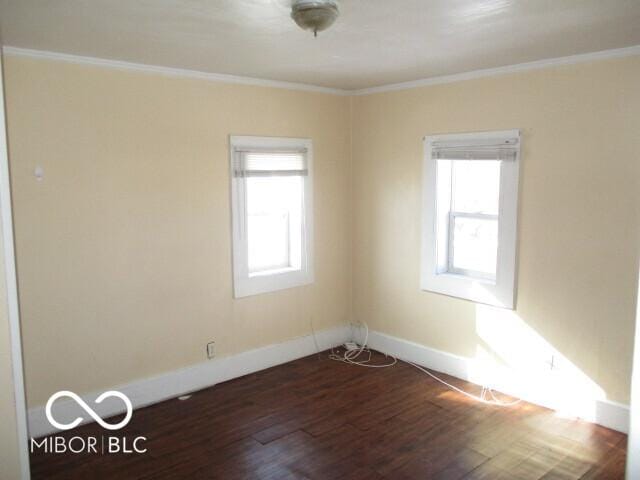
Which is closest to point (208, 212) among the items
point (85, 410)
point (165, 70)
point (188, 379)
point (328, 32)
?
point (165, 70)

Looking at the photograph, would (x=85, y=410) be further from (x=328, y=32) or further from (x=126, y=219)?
(x=328, y=32)

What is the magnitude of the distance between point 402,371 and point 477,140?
197cm

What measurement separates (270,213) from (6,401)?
2.94 metres

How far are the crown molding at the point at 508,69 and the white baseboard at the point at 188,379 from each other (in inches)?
88.7

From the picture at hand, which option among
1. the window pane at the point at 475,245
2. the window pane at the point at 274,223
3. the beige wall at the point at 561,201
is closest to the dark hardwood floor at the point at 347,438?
the beige wall at the point at 561,201

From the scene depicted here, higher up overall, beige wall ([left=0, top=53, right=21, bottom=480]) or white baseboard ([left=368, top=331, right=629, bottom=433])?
beige wall ([left=0, top=53, right=21, bottom=480])

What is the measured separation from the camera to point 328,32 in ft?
9.33

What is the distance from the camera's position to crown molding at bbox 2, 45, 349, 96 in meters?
3.28

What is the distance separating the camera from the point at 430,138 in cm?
441

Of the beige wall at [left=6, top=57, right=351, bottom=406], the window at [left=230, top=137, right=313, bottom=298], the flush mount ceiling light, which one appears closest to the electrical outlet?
the beige wall at [left=6, top=57, right=351, bottom=406]

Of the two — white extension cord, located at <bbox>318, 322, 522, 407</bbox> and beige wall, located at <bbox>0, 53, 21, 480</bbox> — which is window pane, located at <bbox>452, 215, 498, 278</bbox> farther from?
beige wall, located at <bbox>0, 53, 21, 480</bbox>

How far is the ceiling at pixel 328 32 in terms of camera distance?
2.41m

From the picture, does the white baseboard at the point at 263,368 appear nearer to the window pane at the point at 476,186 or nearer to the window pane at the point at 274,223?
the window pane at the point at 274,223

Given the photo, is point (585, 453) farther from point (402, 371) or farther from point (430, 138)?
point (430, 138)
